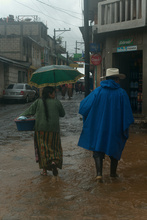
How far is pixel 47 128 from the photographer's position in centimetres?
510

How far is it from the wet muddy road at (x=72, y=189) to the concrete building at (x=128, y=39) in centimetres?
560

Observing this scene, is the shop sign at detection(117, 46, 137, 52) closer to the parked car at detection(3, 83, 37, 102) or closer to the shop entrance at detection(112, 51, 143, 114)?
the shop entrance at detection(112, 51, 143, 114)

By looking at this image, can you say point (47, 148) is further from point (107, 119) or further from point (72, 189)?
point (107, 119)

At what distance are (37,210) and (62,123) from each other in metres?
9.14

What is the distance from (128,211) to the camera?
370 cm

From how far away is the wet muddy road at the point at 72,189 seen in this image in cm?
366

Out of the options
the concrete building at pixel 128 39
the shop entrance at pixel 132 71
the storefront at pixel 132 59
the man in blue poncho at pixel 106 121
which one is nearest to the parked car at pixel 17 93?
the storefront at pixel 132 59

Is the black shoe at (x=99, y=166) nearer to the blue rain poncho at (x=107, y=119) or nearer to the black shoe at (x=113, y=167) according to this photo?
the blue rain poncho at (x=107, y=119)

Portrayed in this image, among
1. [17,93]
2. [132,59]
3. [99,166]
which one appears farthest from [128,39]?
[17,93]

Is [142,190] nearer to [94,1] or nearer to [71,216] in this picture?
[71,216]

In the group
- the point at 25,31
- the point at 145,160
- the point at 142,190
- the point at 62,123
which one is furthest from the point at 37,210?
the point at 25,31

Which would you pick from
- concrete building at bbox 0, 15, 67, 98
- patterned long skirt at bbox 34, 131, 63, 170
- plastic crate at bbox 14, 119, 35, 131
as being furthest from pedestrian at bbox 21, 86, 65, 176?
concrete building at bbox 0, 15, 67, 98

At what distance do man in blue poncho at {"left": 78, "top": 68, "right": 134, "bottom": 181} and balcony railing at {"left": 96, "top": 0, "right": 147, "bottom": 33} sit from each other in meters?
7.61

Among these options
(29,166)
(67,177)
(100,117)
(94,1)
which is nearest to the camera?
(100,117)
